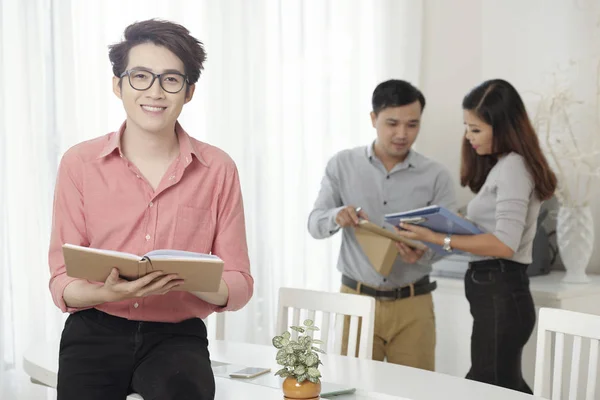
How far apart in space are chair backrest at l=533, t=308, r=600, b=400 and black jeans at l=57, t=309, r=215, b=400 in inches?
38.9

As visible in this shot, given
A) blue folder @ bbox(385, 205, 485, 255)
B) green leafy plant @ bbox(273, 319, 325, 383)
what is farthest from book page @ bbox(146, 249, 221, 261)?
blue folder @ bbox(385, 205, 485, 255)

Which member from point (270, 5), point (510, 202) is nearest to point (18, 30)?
point (270, 5)

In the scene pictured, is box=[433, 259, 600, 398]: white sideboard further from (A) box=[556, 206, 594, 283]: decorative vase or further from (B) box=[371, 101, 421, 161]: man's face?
(B) box=[371, 101, 421, 161]: man's face

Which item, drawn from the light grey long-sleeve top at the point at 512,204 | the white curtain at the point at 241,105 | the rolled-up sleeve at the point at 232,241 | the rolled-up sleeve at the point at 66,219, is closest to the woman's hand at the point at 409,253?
the light grey long-sleeve top at the point at 512,204

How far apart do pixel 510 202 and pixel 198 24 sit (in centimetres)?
161

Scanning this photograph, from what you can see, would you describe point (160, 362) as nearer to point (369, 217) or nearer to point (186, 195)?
point (186, 195)

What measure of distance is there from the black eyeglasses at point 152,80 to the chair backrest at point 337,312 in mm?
1004

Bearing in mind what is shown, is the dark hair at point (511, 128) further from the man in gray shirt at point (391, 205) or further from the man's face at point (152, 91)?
the man's face at point (152, 91)

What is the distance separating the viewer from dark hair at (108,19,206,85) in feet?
6.12

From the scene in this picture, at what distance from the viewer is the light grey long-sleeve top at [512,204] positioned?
9.36ft

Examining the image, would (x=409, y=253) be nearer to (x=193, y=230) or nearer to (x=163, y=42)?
(x=193, y=230)

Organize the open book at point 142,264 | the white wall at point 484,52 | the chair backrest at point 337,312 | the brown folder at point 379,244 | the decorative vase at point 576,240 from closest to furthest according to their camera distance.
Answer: the open book at point 142,264 → the chair backrest at point 337,312 → the brown folder at point 379,244 → the decorative vase at point 576,240 → the white wall at point 484,52

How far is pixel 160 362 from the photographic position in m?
1.74

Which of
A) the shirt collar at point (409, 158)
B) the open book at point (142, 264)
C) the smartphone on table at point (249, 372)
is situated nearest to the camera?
the open book at point (142, 264)
